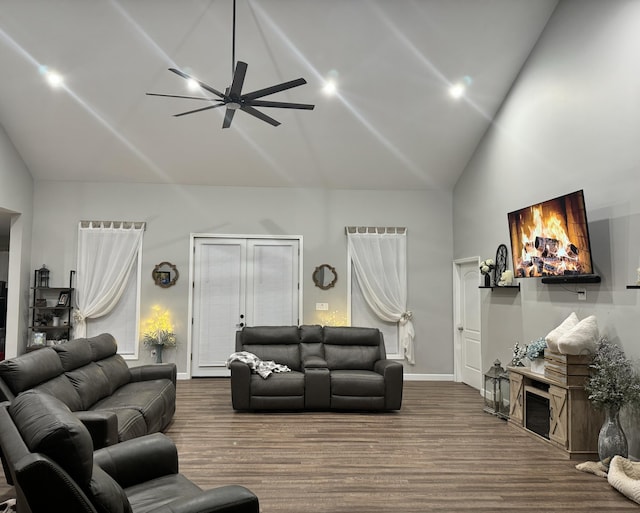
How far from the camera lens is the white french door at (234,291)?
771cm

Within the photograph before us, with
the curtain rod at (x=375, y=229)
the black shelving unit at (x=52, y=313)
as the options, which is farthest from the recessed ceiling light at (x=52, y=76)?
the curtain rod at (x=375, y=229)

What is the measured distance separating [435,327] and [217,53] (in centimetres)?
512

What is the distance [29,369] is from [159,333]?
3.88m

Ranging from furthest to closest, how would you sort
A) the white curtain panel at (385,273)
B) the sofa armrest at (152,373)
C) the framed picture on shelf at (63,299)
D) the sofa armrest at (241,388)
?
the white curtain panel at (385,273) → the framed picture on shelf at (63,299) → the sofa armrest at (241,388) → the sofa armrest at (152,373)

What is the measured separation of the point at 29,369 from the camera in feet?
11.7

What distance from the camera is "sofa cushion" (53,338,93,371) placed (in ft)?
13.8

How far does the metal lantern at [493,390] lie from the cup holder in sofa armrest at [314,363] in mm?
1905

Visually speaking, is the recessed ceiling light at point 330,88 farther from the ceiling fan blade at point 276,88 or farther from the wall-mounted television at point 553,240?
the wall-mounted television at point 553,240

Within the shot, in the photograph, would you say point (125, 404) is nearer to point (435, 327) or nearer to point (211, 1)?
point (211, 1)

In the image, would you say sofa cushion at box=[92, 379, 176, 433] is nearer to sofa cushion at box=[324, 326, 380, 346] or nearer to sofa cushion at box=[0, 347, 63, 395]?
sofa cushion at box=[0, 347, 63, 395]

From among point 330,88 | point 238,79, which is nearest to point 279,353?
point 330,88

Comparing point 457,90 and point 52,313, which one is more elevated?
point 457,90

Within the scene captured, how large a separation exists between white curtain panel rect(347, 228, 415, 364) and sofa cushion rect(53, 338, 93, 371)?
4.36 m

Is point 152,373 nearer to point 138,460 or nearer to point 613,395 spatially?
point 138,460
